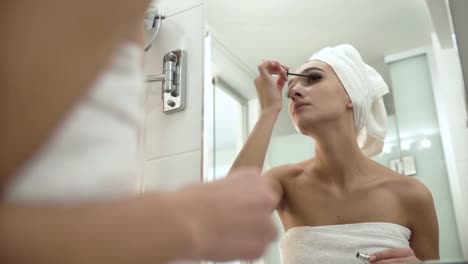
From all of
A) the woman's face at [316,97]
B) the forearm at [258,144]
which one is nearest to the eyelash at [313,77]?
the woman's face at [316,97]

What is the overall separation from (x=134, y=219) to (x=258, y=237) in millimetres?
71

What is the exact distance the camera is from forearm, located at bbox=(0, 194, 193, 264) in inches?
7.6

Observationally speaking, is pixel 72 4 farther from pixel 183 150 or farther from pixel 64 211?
pixel 183 150

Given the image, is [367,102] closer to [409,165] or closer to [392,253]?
[409,165]

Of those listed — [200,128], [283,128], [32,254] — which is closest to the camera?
[32,254]

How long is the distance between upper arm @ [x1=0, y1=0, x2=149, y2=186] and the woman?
Result: 0.71 meters

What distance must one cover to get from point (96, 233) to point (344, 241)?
0.71 meters

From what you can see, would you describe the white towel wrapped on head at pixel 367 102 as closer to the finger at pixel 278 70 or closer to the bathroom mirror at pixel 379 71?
the bathroom mirror at pixel 379 71

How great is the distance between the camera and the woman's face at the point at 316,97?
949mm

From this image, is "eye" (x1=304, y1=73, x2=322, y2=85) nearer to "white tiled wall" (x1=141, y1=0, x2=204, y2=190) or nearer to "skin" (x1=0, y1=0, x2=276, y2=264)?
"white tiled wall" (x1=141, y1=0, x2=204, y2=190)

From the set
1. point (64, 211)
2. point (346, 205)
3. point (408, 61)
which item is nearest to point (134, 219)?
point (64, 211)

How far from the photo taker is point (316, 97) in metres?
0.97

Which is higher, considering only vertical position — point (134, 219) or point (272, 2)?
point (272, 2)

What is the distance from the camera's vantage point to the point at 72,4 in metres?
0.23
